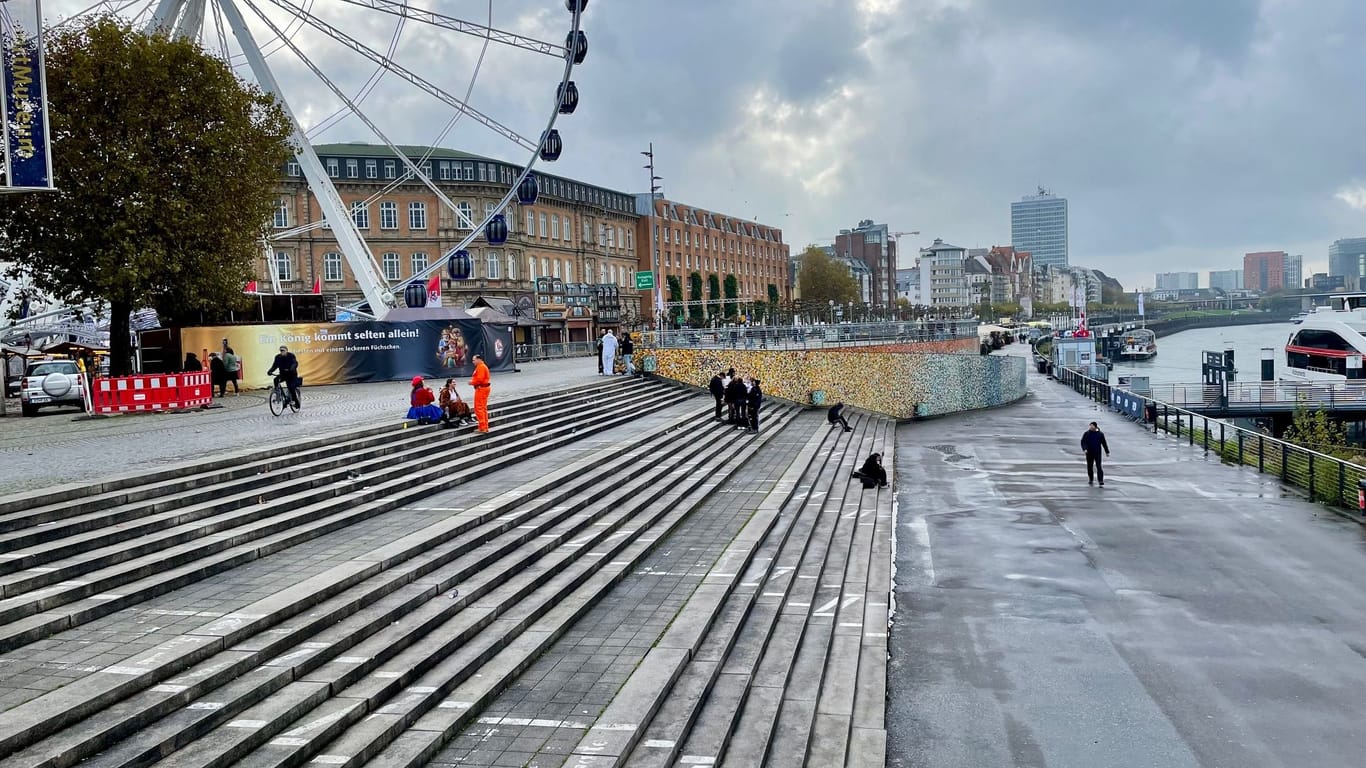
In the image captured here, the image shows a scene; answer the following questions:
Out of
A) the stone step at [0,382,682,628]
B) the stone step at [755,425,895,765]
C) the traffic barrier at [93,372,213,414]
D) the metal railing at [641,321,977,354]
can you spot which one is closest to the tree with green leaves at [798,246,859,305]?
the metal railing at [641,321,977,354]

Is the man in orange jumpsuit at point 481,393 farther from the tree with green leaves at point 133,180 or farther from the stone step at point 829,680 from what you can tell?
the tree with green leaves at point 133,180

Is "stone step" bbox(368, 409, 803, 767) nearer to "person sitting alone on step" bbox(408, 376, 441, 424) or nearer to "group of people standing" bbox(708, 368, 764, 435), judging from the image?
"person sitting alone on step" bbox(408, 376, 441, 424)

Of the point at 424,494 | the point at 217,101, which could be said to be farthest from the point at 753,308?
the point at 424,494

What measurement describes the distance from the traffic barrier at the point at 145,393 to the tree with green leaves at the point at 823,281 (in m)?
93.3

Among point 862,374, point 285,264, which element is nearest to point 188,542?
point 862,374

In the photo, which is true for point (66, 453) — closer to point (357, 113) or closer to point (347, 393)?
point (347, 393)

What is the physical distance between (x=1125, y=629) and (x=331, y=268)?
60026 millimetres

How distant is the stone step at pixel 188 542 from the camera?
8742 mm

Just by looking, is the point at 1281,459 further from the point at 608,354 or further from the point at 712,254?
the point at 712,254

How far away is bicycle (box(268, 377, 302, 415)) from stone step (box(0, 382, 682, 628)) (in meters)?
5.55

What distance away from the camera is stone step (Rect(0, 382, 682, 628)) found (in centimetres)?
874

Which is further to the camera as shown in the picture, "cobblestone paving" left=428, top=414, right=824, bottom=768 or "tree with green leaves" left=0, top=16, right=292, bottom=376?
"tree with green leaves" left=0, top=16, right=292, bottom=376

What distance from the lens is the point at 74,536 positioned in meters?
10.2

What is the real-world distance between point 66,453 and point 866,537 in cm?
1300
